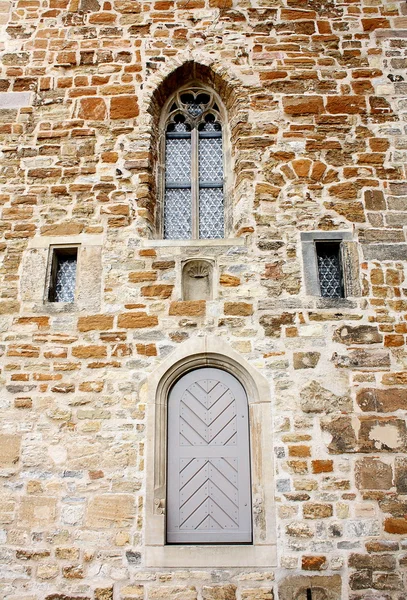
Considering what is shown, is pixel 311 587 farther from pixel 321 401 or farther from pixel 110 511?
pixel 110 511

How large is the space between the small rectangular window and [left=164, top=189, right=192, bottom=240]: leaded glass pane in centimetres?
95

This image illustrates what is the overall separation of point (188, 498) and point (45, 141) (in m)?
3.67

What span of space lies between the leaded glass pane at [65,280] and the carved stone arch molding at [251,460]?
1.16m

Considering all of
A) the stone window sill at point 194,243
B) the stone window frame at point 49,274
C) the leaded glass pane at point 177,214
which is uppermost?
the leaded glass pane at point 177,214

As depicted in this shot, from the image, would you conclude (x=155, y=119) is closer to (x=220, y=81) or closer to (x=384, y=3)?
(x=220, y=81)

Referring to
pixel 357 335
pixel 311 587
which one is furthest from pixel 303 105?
pixel 311 587

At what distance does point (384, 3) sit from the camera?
6.29m

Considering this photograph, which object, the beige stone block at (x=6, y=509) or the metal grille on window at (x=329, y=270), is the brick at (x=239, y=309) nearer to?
the metal grille on window at (x=329, y=270)

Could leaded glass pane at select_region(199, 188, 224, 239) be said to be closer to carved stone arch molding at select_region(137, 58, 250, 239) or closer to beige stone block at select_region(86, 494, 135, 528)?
carved stone arch molding at select_region(137, 58, 250, 239)

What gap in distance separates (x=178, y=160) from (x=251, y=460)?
3.13 m

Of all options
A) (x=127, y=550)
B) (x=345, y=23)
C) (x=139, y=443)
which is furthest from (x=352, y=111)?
(x=127, y=550)

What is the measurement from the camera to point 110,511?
4.65 metres

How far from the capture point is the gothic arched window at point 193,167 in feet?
19.2

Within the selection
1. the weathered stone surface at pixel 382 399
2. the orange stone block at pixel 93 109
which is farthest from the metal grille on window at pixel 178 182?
the weathered stone surface at pixel 382 399
